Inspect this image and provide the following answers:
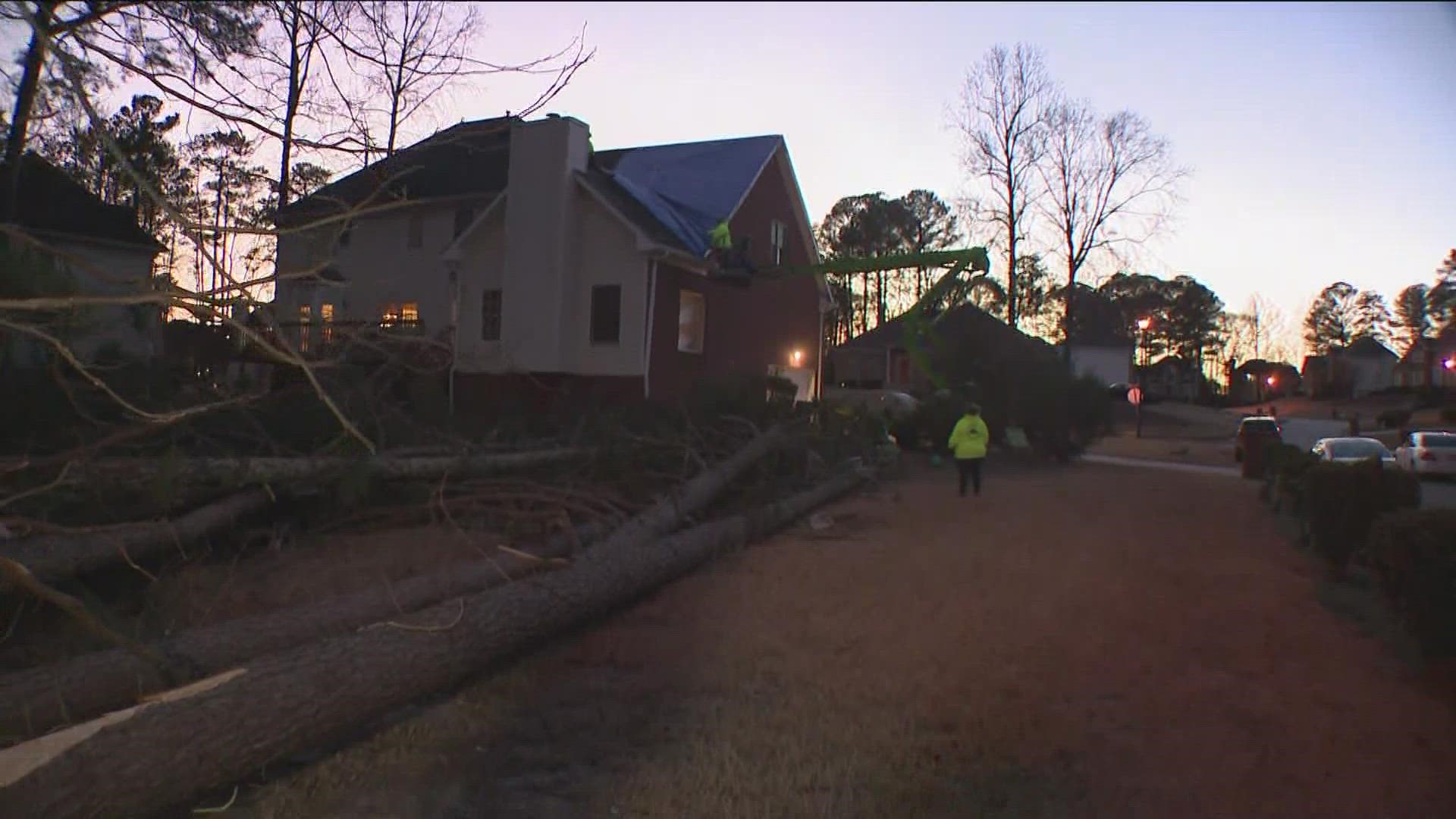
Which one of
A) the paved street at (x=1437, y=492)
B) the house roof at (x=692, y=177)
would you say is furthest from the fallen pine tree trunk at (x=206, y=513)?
the house roof at (x=692, y=177)

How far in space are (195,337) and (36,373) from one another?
1.39 meters

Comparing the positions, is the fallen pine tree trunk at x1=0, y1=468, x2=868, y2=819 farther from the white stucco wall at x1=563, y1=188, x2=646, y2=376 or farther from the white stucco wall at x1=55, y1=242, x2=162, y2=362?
the white stucco wall at x1=563, y1=188, x2=646, y2=376

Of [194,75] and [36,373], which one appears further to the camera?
[36,373]

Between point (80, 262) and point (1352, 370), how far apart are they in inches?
357

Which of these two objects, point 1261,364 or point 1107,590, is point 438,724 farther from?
point 1261,364

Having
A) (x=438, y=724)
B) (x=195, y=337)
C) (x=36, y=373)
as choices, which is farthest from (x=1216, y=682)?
(x=36, y=373)

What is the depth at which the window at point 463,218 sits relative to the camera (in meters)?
23.2

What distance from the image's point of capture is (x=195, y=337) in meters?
9.84

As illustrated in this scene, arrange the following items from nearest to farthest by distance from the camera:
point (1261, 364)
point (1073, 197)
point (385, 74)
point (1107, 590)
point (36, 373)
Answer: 1. point (385, 74)
2. point (1107, 590)
3. point (36, 373)
4. point (1261, 364)
5. point (1073, 197)

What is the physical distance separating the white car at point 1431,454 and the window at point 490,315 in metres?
16.4

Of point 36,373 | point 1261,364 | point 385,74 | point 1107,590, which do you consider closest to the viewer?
point 385,74

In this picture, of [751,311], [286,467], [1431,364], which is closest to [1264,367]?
[1431,364]

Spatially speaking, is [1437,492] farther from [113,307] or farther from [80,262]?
[113,307]

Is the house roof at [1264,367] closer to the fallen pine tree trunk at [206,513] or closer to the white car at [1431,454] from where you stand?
the white car at [1431,454]
